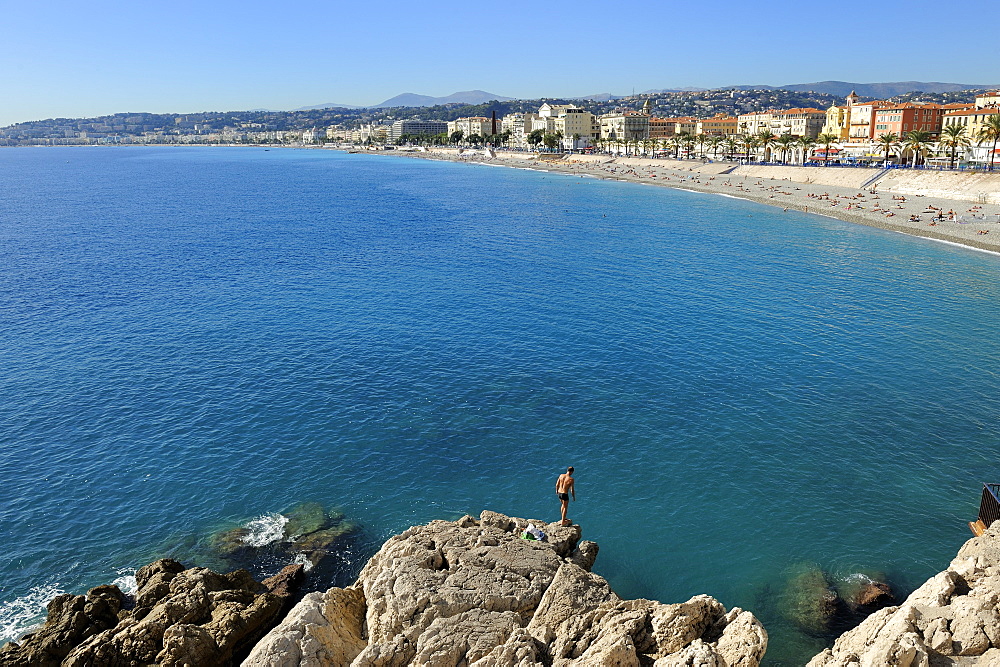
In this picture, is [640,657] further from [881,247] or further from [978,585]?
[881,247]

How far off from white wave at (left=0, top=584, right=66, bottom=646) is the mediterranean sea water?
8 cm

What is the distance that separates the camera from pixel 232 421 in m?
25.4

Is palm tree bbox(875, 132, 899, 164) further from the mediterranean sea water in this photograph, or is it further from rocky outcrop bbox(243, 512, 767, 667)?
rocky outcrop bbox(243, 512, 767, 667)

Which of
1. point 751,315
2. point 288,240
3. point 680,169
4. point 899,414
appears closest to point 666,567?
point 899,414

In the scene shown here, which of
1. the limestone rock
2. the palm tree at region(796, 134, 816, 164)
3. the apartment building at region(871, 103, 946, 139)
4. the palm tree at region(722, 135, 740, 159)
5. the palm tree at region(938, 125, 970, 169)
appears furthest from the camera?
the palm tree at region(722, 135, 740, 159)

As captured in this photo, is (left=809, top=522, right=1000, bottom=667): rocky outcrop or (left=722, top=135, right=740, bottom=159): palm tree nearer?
(left=809, top=522, right=1000, bottom=667): rocky outcrop

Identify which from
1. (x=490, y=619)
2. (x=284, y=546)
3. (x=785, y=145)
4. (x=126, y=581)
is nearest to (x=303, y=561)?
(x=284, y=546)

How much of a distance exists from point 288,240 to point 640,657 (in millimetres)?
64437

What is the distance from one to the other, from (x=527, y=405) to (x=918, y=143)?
90.6 m

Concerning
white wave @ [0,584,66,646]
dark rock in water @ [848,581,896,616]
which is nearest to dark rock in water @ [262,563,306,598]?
white wave @ [0,584,66,646]

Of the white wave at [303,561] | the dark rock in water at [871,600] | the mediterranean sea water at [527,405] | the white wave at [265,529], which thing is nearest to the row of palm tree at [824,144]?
the mediterranean sea water at [527,405]

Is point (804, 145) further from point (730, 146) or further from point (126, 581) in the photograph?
point (126, 581)

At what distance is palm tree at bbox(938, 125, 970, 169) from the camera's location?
87.4 m

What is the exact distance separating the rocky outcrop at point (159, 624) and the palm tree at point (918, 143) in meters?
104
